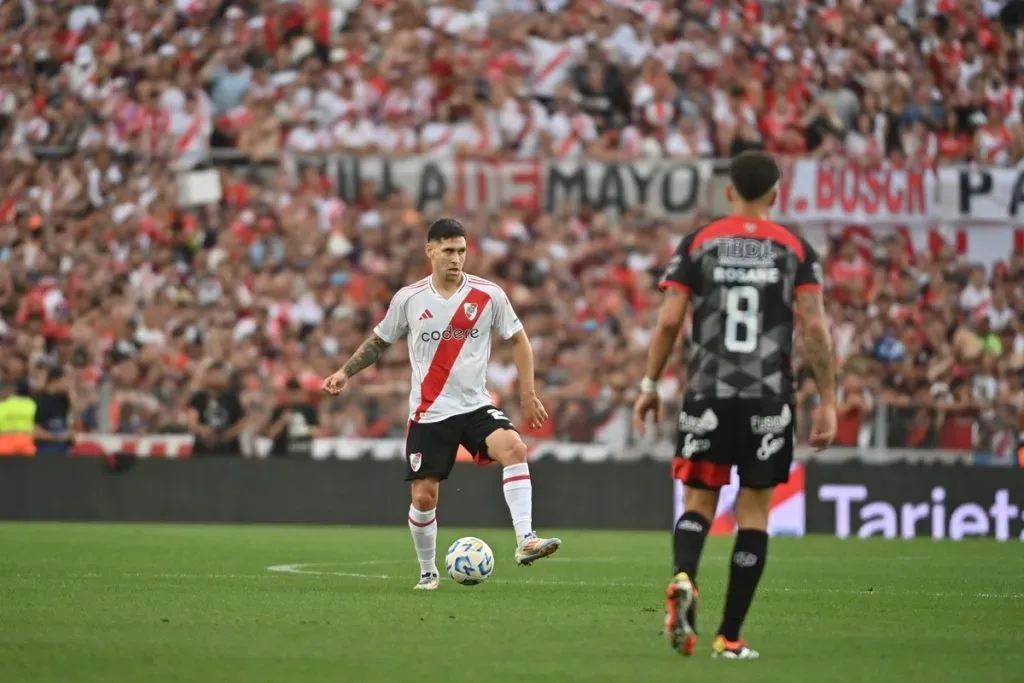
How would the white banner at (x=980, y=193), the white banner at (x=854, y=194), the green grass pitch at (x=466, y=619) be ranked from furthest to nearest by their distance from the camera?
the white banner at (x=980, y=193)
the white banner at (x=854, y=194)
the green grass pitch at (x=466, y=619)

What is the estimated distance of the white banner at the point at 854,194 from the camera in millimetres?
25422

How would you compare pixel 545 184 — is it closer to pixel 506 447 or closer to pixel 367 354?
pixel 367 354

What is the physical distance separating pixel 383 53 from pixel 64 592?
17.5 meters

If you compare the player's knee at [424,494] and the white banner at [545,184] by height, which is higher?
the white banner at [545,184]

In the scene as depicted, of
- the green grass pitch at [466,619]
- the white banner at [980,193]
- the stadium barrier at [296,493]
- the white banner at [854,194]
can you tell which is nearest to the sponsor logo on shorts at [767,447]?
the green grass pitch at [466,619]

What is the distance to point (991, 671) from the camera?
7.37 m

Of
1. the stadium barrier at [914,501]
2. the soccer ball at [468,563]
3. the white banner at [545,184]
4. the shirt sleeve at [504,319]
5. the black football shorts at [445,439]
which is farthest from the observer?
the white banner at [545,184]

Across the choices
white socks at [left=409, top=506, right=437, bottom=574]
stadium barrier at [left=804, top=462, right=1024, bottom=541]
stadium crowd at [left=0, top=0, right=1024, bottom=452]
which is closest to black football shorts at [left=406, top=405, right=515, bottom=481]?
white socks at [left=409, top=506, right=437, bottom=574]

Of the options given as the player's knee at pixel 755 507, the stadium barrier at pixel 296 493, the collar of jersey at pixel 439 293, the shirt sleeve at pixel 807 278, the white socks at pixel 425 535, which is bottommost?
the stadium barrier at pixel 296 493

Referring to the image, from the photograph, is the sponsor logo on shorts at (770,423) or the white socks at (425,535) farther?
the white socks at (425,535)

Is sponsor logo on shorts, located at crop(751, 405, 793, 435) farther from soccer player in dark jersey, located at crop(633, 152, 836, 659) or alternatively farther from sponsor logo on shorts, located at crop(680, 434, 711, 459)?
sponsor logo on shorts, located at crop(680, 434, 711, 459)

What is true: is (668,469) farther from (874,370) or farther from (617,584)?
(617,584)

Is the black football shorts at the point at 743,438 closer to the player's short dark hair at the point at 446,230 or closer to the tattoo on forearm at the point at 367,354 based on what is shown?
the player's short dark hair at the point at 446,230

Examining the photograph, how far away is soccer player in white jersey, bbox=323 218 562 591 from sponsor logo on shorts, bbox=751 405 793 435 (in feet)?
12.6
